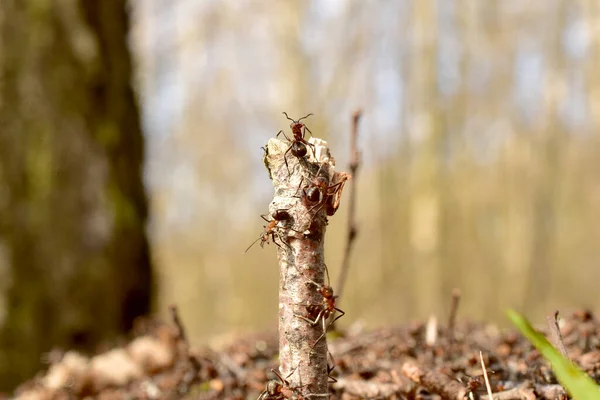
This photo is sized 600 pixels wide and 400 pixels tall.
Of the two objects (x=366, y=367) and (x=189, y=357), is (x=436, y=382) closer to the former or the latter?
(x=366, y=367)

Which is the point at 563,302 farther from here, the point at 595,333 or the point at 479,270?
the point at 595,333

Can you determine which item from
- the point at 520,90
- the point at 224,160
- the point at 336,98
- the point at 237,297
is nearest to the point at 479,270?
the point at 520,90

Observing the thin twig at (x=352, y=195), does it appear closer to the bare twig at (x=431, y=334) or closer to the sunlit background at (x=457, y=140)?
the bare twig at (x=431, y=334)

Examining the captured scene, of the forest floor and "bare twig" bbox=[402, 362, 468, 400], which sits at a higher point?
the forest floor

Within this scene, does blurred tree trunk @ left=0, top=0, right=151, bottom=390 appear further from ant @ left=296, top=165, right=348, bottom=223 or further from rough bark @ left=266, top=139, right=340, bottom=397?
ant @ left=296, top=165, right=348, bottom=223

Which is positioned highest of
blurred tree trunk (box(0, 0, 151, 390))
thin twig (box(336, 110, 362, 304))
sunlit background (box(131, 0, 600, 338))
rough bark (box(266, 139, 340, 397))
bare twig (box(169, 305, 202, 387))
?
sunlit background (box(131, 0, 600, 338))

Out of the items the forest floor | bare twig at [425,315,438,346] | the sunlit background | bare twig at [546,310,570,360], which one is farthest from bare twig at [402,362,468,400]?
→ the sunlit background

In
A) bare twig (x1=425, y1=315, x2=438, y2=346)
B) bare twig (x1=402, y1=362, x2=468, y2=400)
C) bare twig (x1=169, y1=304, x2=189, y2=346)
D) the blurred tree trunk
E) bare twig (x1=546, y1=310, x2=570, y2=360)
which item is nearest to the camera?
bare twig (x1=546, y1=310, x2=570, y2=360)
